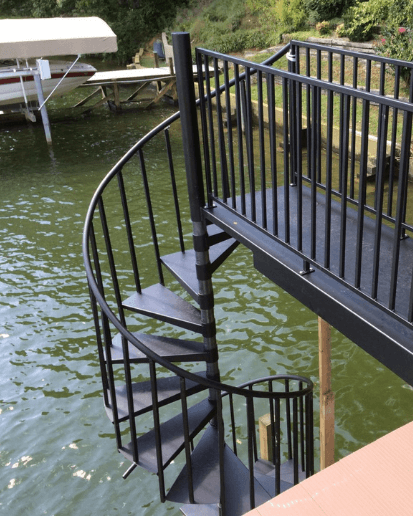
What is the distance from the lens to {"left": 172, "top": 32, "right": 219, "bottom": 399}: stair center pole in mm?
3617

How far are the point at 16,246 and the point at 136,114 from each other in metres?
8.98

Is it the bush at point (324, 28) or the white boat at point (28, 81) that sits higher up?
the bush at point (324, 28)

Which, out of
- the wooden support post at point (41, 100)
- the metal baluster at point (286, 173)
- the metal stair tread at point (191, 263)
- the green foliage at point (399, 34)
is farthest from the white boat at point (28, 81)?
the metal baluster at point (286, 173)

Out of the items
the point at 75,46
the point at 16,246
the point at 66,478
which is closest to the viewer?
the point at 66,478

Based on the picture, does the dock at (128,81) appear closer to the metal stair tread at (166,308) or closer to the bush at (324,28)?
the bush at (324,28)

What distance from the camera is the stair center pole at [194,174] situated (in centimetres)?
362

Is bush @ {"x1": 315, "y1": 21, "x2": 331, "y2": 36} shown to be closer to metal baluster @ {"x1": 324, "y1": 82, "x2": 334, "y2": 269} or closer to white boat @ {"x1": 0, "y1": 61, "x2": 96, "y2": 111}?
white boat @ {"x1": 0, "y1": 61, "x2": 96, "y2": 111}

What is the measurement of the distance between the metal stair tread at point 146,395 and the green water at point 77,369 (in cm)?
118

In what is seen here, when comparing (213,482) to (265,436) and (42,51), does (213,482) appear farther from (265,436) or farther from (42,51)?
(42,51)

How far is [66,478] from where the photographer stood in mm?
5574

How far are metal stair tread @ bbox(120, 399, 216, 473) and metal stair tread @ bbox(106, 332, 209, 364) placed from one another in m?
0.60

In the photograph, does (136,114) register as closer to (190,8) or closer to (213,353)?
(190,8)

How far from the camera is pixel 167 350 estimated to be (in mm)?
4711

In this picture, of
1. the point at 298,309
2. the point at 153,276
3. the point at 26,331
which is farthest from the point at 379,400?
the point at 26,331
